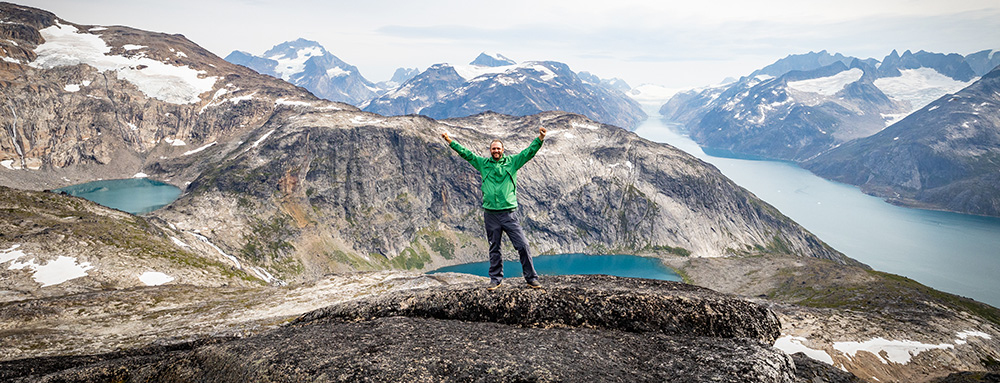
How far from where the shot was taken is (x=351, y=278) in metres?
50.2

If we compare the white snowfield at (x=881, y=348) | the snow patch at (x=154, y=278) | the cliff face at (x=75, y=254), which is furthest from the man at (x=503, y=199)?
the snow patch at (x=154, y=278)

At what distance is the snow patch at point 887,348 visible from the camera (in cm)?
2886

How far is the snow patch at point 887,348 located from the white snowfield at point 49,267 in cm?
8070

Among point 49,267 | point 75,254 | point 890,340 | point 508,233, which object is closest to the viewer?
point 508,233

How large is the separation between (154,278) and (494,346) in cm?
6820

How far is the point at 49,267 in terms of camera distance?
2151 inches

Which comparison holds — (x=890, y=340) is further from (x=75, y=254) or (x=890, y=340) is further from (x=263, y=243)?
(x=263, y=243)

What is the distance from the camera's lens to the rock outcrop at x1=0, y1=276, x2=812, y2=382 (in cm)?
978

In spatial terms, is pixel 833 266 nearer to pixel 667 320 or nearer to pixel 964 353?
pixel 964 353

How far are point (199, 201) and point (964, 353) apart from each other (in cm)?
23877

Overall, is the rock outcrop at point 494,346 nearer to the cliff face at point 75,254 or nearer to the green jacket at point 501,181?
the green jacket at point 501,181

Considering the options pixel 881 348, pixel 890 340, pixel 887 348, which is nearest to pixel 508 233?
pixel 881 348

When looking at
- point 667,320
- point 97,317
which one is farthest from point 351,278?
point 667,320

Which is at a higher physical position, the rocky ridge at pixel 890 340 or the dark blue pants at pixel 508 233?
the dark blue pants at pixel 508 233
